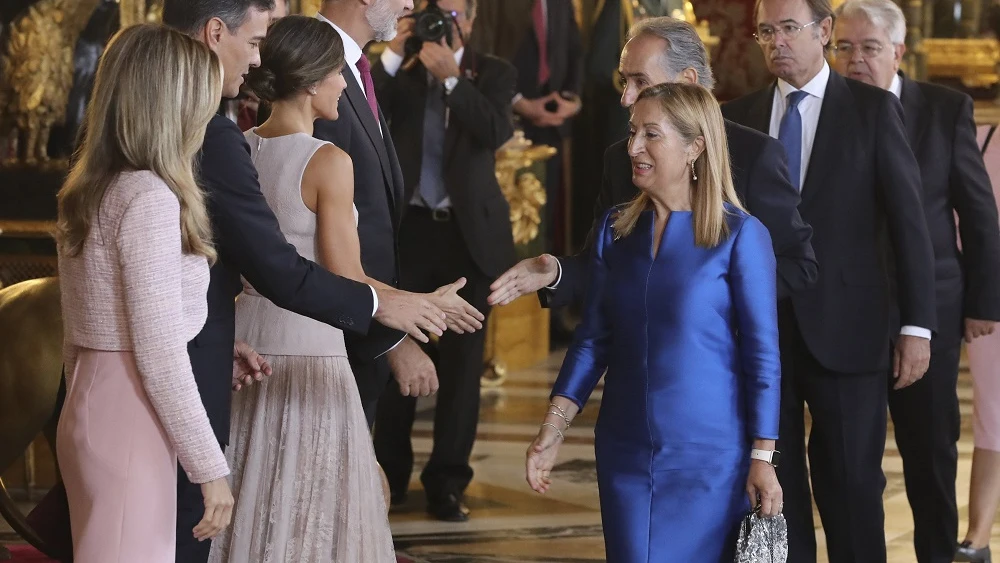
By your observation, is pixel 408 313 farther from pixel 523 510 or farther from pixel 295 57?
pixel 523 510

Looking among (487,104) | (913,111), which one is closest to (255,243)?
(913,111)

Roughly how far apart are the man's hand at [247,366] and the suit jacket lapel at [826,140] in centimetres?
173

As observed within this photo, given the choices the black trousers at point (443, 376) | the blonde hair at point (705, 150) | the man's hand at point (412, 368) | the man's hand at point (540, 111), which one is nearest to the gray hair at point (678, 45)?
the blonde hair at point (705, 150)

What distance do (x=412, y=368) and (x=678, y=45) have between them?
1.03 m

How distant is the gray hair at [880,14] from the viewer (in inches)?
195

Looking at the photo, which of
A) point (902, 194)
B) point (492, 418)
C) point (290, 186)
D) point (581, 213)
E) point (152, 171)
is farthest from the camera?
point (581, 213)

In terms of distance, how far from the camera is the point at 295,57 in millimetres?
3523

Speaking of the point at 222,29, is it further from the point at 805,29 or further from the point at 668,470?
the point at 805,29

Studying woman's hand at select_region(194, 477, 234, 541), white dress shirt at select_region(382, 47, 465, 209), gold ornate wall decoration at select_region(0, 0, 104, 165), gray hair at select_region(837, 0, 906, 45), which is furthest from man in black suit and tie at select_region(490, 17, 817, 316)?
gold ornate wall decoration at select_region(0, 0, 104, 165)

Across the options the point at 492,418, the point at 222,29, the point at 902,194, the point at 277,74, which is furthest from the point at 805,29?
the point at 492,418

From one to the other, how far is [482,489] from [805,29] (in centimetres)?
266

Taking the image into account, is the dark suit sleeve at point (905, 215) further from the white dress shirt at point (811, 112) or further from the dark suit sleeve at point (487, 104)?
the dark suit sleeve at point (487, 104)

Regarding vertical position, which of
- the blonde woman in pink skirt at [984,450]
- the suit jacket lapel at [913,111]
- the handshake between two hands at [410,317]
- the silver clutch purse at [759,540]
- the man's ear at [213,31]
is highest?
the man's ear at [213,31]

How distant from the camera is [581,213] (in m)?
11.4
